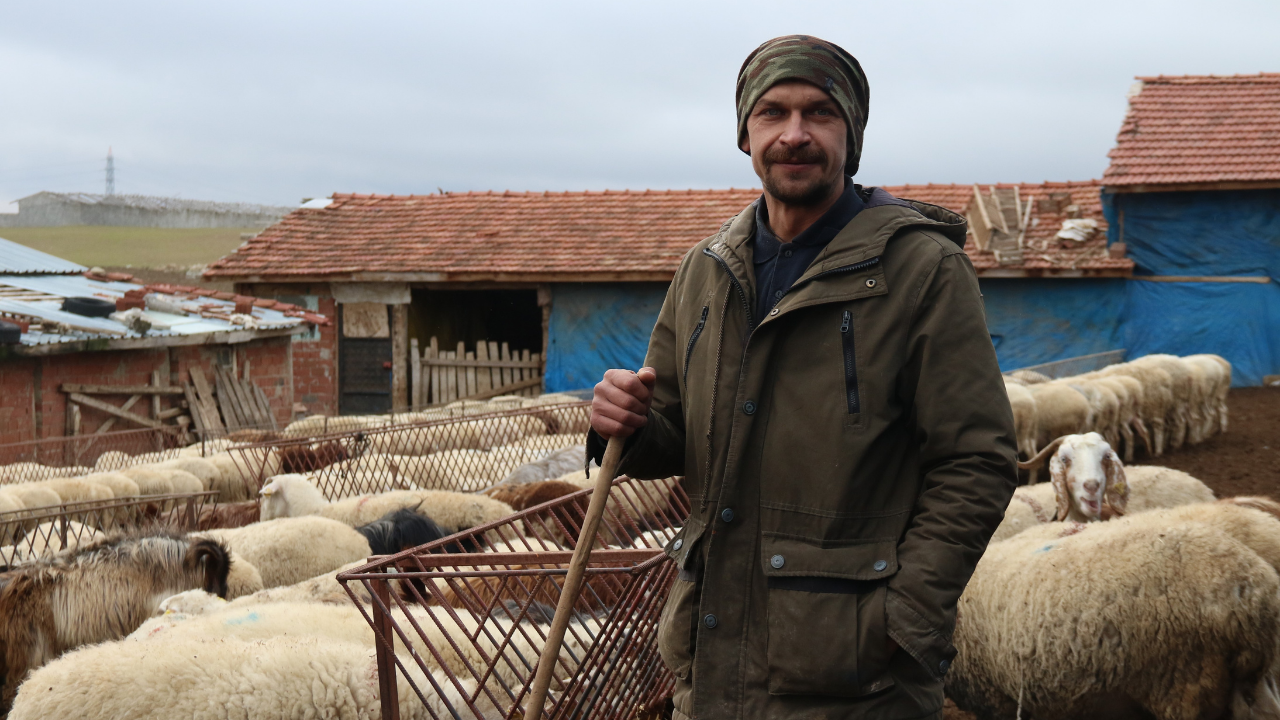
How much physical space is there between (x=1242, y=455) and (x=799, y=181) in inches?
431

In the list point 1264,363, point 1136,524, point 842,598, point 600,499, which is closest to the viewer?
point 842,598

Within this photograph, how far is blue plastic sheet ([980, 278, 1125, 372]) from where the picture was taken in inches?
645

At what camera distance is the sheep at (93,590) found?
4.59 metres

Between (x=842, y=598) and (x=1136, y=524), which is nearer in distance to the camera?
(x=842, y=598)

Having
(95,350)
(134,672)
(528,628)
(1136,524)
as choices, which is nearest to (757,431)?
(134,672)

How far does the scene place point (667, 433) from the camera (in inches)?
85.2

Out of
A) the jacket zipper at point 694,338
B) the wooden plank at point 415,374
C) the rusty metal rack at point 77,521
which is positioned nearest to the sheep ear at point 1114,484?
the jacket zipper at point 694,338

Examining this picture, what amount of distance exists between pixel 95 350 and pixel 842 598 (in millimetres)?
12134

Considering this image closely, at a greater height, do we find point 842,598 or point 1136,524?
point 842,598

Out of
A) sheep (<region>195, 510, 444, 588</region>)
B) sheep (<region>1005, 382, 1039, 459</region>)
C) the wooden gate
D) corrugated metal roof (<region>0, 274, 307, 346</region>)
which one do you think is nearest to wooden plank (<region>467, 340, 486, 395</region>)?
the wooden gate

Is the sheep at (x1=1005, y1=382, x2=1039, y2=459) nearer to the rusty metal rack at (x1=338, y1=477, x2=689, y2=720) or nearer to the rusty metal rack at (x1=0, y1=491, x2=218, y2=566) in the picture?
the rusty metal rack at (x1=338, y1=477, x2=689, y2=720)

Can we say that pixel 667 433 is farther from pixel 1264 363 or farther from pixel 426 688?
pixel 1264 363

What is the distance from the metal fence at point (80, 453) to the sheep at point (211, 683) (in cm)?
637

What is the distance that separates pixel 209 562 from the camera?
16.5 ft
